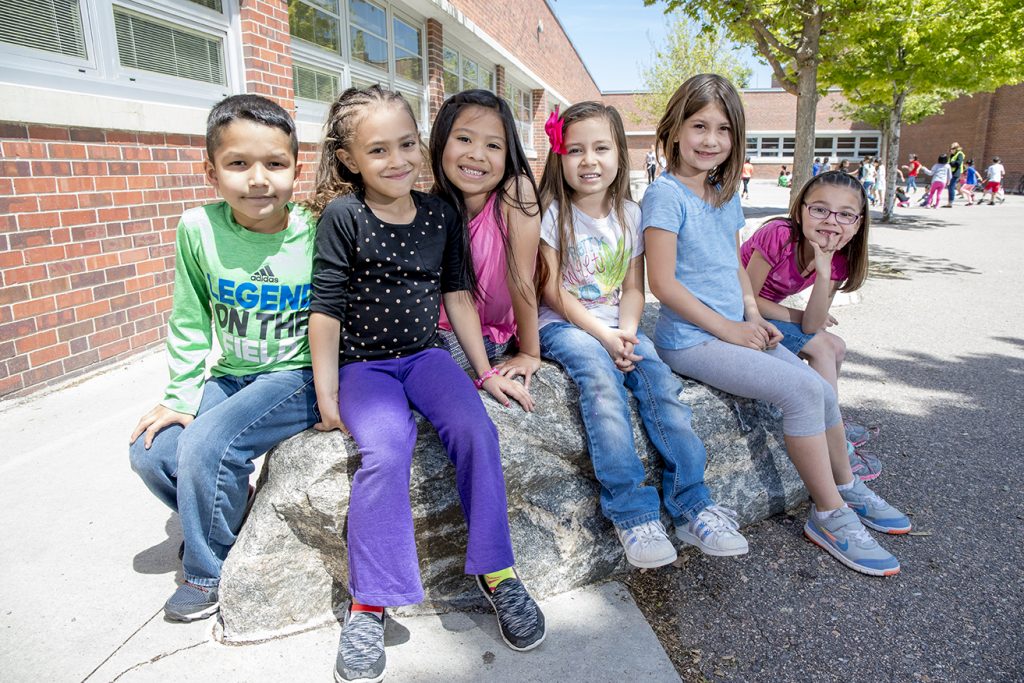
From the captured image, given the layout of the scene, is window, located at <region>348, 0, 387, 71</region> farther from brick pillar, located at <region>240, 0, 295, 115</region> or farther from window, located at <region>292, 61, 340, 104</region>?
brick pillar, located at <region>240, 0, 295, 115</region>

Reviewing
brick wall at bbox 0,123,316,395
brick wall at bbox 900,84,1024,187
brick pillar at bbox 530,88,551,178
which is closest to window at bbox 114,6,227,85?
brick wall at bbox 0,123,316,395

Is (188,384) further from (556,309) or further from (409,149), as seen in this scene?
(556,309)

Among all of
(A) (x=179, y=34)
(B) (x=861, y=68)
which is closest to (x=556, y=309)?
(A) (x=179, y=34)

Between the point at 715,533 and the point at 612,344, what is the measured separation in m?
0.77

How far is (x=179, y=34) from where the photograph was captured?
454 centimetres

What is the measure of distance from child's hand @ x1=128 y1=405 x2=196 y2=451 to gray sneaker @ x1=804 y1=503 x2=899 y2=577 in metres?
2.34

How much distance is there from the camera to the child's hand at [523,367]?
8.10 feet

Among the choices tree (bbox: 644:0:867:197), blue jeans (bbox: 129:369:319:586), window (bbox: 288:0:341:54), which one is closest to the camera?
Answer: blue jeans (bbox: 129:369:319:586)

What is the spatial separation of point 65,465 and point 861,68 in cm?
1361

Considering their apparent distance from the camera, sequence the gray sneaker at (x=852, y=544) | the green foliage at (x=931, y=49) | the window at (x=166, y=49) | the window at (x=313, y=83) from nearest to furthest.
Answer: the gray sneaker at (x=852, y=544) < the window at (x=166, y=49) < the window at (x=313, y=83) < the green foliage at (x=931, y=49)

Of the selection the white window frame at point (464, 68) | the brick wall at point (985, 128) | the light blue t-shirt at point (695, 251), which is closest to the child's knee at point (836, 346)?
the light blue t-shirt at point (695, 251)

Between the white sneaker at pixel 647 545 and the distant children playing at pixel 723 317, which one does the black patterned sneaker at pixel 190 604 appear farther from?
the distant children playing at pixel 723 317

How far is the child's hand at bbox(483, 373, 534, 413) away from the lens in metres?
2.34

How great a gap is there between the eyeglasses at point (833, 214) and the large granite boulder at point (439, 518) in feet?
3.26
